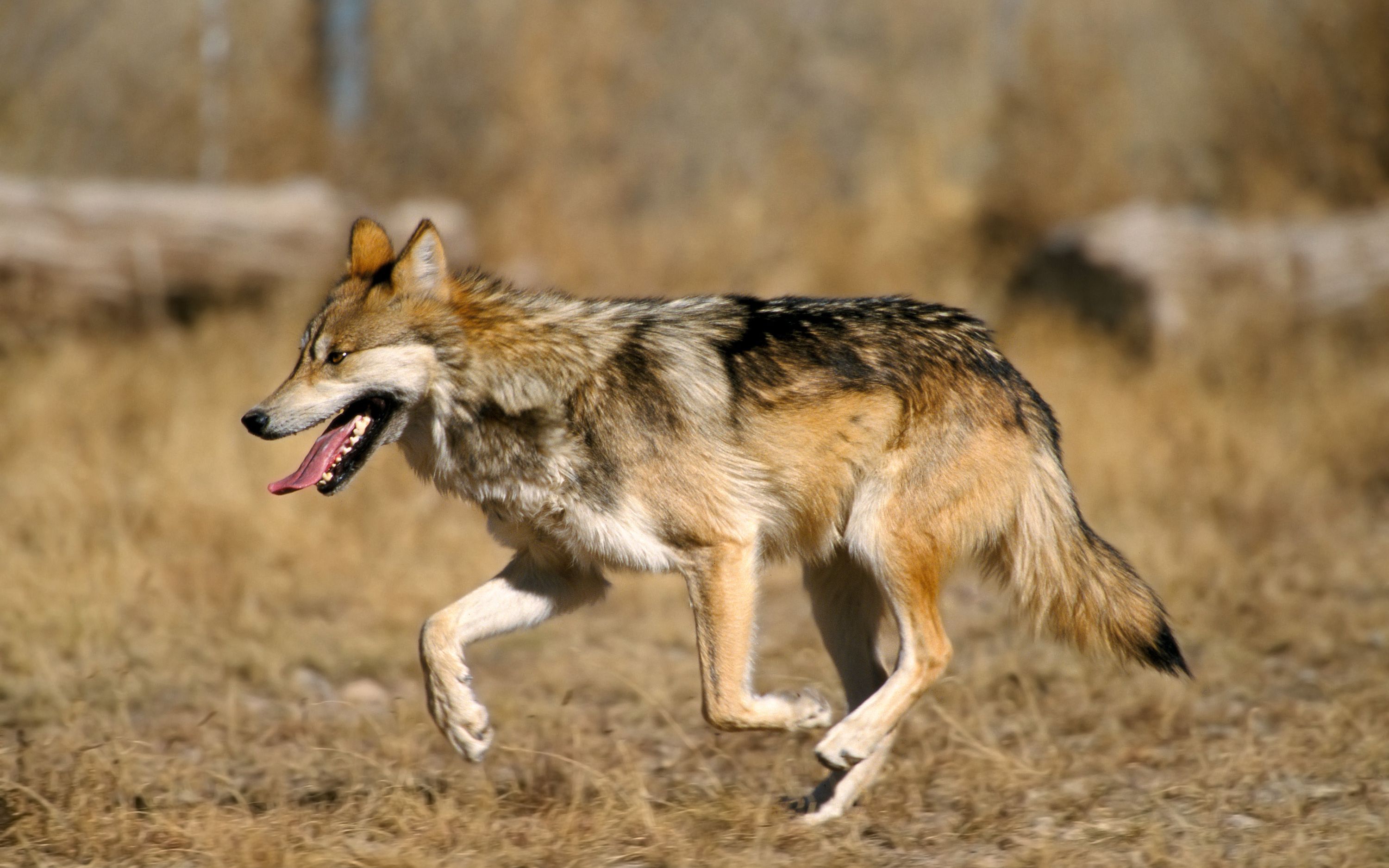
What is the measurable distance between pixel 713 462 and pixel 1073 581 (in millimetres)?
1255

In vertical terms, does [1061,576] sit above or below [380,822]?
above

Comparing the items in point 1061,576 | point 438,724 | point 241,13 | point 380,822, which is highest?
point 241,13

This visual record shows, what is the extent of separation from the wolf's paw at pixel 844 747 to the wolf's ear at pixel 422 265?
6.24 feet

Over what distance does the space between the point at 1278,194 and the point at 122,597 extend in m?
9.84

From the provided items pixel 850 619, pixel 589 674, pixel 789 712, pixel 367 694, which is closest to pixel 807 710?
pixel 789 712

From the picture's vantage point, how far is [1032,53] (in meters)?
12.4

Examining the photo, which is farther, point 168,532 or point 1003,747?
point 168,532

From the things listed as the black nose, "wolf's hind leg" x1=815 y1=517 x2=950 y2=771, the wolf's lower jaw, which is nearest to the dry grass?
"wolf's hind leg" x1=815 y1=517 x2=950 y2=771

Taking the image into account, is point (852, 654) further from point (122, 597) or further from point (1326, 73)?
point (1326, 73)

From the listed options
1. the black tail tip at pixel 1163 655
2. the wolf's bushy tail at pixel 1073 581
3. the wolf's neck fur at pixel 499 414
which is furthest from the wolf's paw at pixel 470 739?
the black tail tip at pixel 1163 655

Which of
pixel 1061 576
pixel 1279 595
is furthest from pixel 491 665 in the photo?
pixel 1279 595

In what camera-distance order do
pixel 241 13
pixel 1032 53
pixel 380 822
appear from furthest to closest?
pixel 1032 53
pixel 241 13
pixel 380 822

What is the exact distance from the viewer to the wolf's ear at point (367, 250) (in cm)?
448

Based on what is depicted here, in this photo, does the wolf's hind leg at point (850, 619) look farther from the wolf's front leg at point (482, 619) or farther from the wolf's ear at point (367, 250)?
the wolf's ear at point (367, 250)
